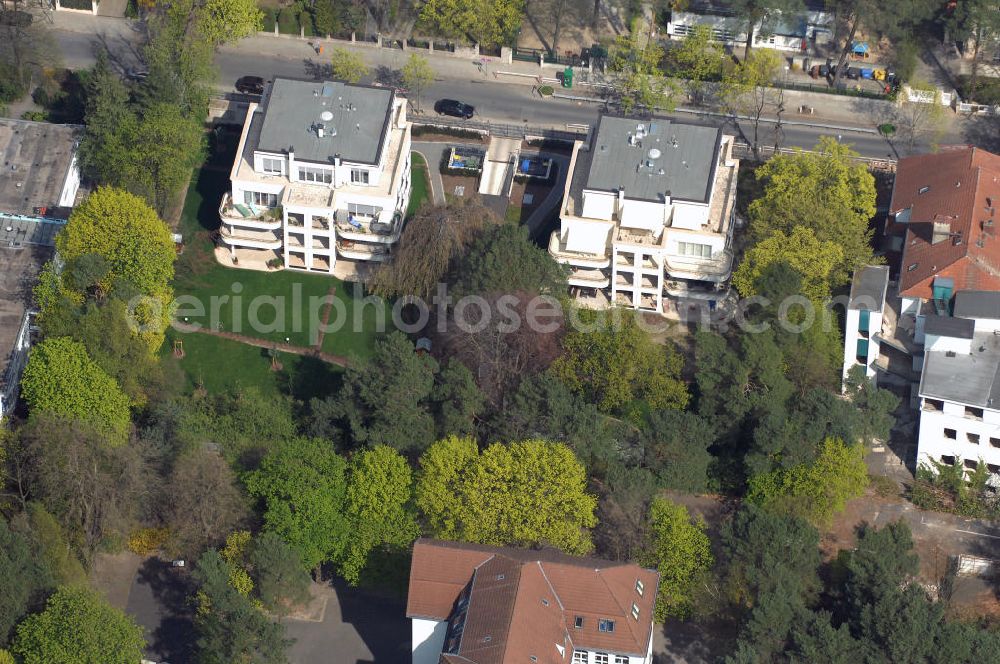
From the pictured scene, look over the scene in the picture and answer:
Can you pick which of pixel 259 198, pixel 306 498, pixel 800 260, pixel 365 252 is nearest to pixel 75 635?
pixel 306 498

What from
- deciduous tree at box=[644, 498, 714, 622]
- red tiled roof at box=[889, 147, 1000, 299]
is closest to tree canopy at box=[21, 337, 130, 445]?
deciduous tree at box=[644, 498, 714, 622]

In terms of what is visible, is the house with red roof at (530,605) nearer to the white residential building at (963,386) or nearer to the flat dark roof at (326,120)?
the white residential building at (963,386)

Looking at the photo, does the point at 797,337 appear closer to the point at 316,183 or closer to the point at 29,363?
the point at 316,183

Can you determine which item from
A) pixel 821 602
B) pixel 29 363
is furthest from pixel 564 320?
pixel 29 363

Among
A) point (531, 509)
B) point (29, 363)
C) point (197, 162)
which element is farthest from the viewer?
point (197, 162)

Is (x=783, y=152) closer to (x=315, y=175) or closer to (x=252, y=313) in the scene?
(x=315, y=175)

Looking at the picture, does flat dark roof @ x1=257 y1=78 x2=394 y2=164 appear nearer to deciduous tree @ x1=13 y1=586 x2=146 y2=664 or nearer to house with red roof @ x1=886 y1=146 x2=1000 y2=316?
house with red roof @ x1=886 y1=146 x2=1000 y2=316

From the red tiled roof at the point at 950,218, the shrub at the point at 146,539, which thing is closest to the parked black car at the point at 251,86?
the shrub at the point at 146,539
